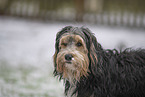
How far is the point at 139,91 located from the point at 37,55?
19.3ft

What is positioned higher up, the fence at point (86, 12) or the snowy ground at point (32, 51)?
the fence at point (86, 12)

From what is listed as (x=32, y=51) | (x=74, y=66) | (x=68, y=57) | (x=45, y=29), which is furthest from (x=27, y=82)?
(x=45, y=29)

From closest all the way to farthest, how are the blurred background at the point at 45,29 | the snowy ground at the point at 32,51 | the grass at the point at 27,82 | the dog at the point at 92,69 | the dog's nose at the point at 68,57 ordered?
the dog's nose at the point at 68,57, the dog at the point at 92,69, the grass at the point at 27,82, the snowy ground at the point at 32,51, the blurred background at the point at 45,29

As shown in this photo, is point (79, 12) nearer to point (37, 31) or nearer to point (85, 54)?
point (37, 31)

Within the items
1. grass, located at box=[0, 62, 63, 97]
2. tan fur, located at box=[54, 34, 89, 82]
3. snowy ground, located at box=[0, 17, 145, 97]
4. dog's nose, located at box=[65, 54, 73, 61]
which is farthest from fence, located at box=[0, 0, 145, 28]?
dog's nose, located at box=[65, 54, 73, 61]

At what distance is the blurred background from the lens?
704 centimetres

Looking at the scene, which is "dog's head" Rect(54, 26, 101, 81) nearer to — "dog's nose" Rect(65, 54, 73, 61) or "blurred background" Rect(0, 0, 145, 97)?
"dog's nose" Rect(65, 54, 73, 61)

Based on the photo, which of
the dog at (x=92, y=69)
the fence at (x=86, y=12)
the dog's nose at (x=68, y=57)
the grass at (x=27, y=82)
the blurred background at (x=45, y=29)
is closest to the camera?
the dog's nose at (x=68, y=57)

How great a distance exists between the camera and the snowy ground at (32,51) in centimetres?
553

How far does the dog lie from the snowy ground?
1166 millimetres

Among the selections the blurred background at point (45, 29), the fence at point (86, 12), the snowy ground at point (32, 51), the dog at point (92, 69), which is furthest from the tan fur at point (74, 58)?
the fence at point (86, 12)

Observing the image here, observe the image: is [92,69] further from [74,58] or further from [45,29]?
[45,29]

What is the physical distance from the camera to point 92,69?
11.8 feet

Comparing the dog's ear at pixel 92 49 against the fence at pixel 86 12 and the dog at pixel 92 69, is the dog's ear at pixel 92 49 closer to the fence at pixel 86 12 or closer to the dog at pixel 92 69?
the dog at pixel 92 69
